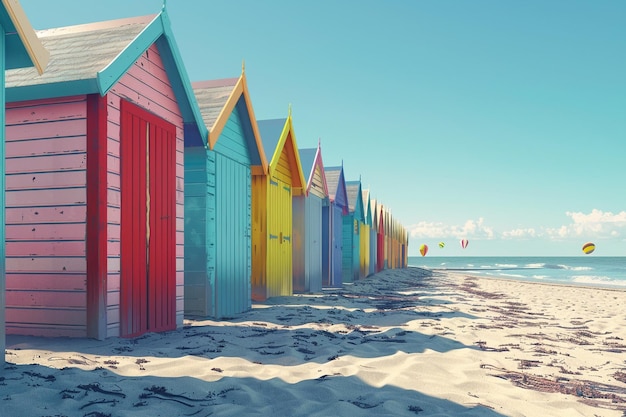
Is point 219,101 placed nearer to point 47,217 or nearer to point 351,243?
point 47,217

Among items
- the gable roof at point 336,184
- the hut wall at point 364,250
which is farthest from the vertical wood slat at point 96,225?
the hut wall at point 364,250

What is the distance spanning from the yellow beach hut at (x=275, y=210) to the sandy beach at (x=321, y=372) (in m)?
3.69

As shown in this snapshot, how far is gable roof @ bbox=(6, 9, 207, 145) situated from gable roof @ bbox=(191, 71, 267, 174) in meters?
0.88

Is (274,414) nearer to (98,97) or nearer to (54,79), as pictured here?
(98,97)

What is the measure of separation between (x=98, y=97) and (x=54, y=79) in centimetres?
50

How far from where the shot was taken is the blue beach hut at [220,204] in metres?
8.17

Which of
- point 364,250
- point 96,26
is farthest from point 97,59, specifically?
point 364,250

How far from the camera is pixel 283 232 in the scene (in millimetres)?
12352

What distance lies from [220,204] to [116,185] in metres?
2.95

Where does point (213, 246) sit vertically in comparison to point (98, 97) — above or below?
below

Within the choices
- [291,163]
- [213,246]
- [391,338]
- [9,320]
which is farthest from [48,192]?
[291,163]

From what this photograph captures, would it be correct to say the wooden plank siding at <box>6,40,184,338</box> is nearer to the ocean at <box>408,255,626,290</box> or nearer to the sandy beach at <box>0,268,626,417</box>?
the sandy beach at <box>0,268,626,417</box>

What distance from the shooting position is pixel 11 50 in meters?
4.43

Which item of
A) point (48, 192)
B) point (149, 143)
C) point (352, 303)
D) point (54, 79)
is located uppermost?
point (54, 79)
